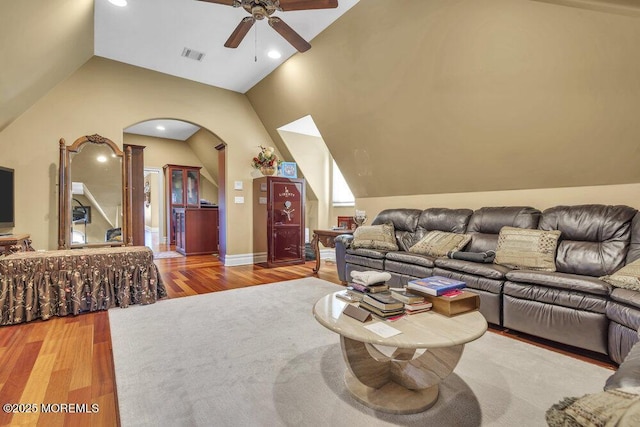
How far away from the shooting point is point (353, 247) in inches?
155

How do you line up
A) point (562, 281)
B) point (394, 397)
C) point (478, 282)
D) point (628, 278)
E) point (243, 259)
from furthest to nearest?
point (243, 259) < point (478, 282) < point (562, 281) < point (628, 278) < point (394, 397)

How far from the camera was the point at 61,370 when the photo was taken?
6.31ft

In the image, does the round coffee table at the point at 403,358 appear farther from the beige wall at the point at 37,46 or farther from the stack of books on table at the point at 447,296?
the beige wall at the point at 37,46

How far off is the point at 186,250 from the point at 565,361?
21.5 ft

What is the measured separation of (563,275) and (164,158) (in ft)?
28.2

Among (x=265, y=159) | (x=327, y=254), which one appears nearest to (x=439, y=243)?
(x=327, y=254)

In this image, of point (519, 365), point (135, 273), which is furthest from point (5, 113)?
point (519, 365)

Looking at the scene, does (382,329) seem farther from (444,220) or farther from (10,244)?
(10,244)

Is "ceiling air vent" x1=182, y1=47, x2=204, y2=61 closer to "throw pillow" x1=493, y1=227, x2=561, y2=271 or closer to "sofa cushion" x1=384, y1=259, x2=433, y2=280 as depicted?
"sofa cushion" x1=384, y1=259, x2=433, y2=280

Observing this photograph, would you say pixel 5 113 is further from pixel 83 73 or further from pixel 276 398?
pixel 276 398

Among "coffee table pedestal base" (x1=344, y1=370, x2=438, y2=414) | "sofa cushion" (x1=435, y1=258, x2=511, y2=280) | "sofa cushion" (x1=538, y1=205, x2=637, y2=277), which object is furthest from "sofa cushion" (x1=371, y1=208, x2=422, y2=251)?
"coffee table pedestal base" (x1=344, y1=370, x2=438, y2=414)

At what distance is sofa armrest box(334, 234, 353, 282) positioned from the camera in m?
4.06

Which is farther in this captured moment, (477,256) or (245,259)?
(245,259)

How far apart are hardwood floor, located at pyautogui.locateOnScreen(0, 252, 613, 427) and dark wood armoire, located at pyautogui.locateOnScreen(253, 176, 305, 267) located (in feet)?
9.24
